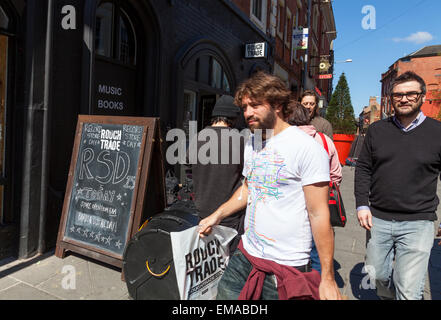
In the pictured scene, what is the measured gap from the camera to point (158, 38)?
5.76 metres

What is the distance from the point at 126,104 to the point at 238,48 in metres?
4.86

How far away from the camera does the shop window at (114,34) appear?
5.03m

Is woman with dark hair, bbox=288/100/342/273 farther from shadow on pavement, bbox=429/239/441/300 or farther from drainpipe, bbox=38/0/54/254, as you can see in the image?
drainpipe, bbox=38/0/54/254

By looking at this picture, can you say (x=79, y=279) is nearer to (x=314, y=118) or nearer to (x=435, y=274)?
(x=314, y=118)

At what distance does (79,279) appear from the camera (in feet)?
11.0

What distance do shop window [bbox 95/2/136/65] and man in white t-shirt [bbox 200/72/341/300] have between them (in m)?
3.96

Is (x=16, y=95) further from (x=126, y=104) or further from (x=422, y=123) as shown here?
(x=422, y=123)

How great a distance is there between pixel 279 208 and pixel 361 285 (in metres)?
2.34

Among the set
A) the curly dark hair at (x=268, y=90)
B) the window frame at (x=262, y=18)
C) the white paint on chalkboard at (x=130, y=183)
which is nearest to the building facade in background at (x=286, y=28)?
the window frame at (x=262, y=18)

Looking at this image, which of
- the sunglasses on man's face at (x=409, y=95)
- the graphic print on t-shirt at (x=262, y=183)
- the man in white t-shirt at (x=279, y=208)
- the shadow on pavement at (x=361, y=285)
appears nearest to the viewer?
the man in white t-shirt at (x=279, y=208)

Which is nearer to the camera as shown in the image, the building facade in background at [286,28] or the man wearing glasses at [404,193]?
the man wearing glasses at [404,193]

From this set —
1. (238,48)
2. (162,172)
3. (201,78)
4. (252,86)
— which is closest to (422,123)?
(252,86)

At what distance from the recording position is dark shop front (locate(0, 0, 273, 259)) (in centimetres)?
369

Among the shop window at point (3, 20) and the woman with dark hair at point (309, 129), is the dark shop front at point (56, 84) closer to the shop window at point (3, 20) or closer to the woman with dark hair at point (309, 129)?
the shop window at point (3, 20)
